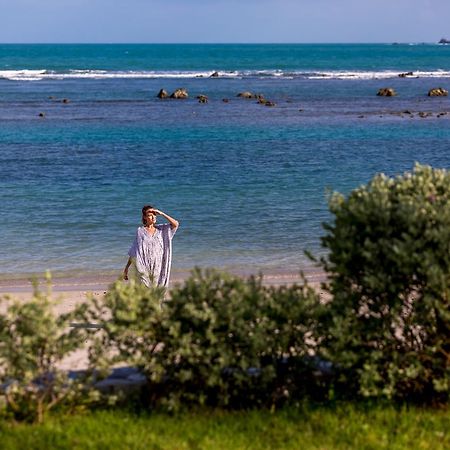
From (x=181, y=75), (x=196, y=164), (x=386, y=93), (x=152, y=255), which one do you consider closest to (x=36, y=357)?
(x=152, y=255)

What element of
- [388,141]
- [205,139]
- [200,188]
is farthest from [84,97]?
[200,188]

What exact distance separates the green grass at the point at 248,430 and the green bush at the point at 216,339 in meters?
0.24

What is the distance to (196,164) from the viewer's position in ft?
111

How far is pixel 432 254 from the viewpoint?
745cm

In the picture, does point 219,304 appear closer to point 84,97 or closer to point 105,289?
point 105,289

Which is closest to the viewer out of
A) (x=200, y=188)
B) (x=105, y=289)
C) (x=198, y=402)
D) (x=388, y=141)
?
(x=198, y=402)

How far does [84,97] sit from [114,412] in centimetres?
6183

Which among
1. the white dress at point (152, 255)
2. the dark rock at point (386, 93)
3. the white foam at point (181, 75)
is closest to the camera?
the white dress at point (152, 255)

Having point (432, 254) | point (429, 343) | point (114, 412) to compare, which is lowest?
point (114, 412)

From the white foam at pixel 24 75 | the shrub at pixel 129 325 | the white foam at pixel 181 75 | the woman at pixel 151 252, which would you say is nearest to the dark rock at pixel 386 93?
the white foam at pixel 181 75

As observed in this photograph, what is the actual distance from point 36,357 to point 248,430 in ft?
6.14

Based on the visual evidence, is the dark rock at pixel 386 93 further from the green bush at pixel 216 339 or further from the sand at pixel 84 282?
the green bush at pixel 216 339

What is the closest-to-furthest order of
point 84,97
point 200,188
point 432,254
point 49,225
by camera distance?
point 432,254
point 49,225
point 200,188
point 84,97

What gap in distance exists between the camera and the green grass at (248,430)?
7.12 meters
